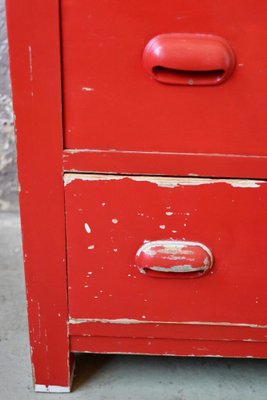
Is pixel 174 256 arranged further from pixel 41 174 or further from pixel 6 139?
pixel 6 139

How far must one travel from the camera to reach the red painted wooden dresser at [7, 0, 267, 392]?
63 centimetres

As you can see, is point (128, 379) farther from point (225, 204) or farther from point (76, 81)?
point (76, 81)

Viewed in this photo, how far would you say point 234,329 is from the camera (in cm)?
82

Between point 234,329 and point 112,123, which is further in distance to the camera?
point 234,329

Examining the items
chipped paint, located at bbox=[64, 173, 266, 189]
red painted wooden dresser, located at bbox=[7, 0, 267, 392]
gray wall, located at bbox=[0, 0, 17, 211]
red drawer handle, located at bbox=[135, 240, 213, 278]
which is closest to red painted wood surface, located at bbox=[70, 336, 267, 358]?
red painted wooden dresser, located at bbox=[7, 0, 267, 392]

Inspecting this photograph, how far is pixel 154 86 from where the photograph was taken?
25.8 inches

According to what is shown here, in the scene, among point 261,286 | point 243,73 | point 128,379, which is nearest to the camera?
point 243,73

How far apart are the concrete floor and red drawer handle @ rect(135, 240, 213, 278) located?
0.26 metres

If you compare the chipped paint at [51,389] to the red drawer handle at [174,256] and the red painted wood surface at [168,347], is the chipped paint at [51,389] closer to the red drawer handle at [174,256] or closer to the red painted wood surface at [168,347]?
the red painted wood surface at [168,347]

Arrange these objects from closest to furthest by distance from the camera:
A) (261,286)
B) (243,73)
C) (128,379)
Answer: (243,73)
(261,286)
(128,379)

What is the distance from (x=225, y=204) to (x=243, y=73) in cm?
18

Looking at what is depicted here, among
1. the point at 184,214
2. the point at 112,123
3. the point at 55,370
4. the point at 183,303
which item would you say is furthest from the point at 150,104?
the point at 55,370

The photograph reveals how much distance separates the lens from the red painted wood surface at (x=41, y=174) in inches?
25.2

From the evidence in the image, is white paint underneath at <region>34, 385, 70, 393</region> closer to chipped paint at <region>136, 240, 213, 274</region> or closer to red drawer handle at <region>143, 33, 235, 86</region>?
chipped paint at <region>136, 240, 213, 274</region>
